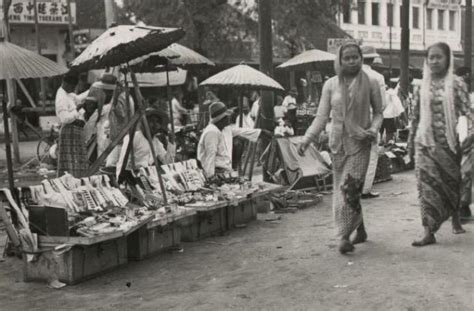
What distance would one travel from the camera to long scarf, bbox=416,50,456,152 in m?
7.26

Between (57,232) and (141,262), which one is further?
(141,262)

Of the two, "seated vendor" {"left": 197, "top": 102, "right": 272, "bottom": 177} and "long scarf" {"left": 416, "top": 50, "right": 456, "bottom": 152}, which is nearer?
"long scarf" {"left": 416, "top": 50, "right": 456, "bottom": 152}

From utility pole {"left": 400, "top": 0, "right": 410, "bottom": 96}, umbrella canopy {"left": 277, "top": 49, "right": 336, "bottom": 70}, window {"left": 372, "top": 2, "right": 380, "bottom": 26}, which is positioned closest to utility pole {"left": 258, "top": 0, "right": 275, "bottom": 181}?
umbrella canopy {"left": 277, "top": 49, "right": 336, "bottom": 70}

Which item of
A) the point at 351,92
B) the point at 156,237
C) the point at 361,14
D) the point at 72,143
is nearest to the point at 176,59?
the point at 72,143

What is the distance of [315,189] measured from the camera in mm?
11945

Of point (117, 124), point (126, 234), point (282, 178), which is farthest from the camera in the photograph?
point (282, 178)

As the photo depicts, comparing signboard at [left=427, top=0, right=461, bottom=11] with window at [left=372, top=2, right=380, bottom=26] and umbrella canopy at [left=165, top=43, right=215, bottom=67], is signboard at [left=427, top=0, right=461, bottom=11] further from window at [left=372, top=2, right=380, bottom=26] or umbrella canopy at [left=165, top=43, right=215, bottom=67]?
umbrella canopy at [left=165, top=43, right=215, bottom=67]

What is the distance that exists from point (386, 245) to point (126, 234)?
2476 millimetres

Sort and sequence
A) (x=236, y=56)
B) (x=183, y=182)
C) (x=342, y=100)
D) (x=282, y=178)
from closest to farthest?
(x=342, y=100)
(x=183, y=182)
(x=282, y=178)
(x=236, y=56)

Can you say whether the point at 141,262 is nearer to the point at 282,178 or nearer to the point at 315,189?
the point at 282,178

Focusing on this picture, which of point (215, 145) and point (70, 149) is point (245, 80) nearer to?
point (215, 145)

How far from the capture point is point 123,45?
736cm

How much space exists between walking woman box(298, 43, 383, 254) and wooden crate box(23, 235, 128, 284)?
78.0 inches

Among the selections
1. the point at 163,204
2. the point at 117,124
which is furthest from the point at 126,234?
the point at 117,124
